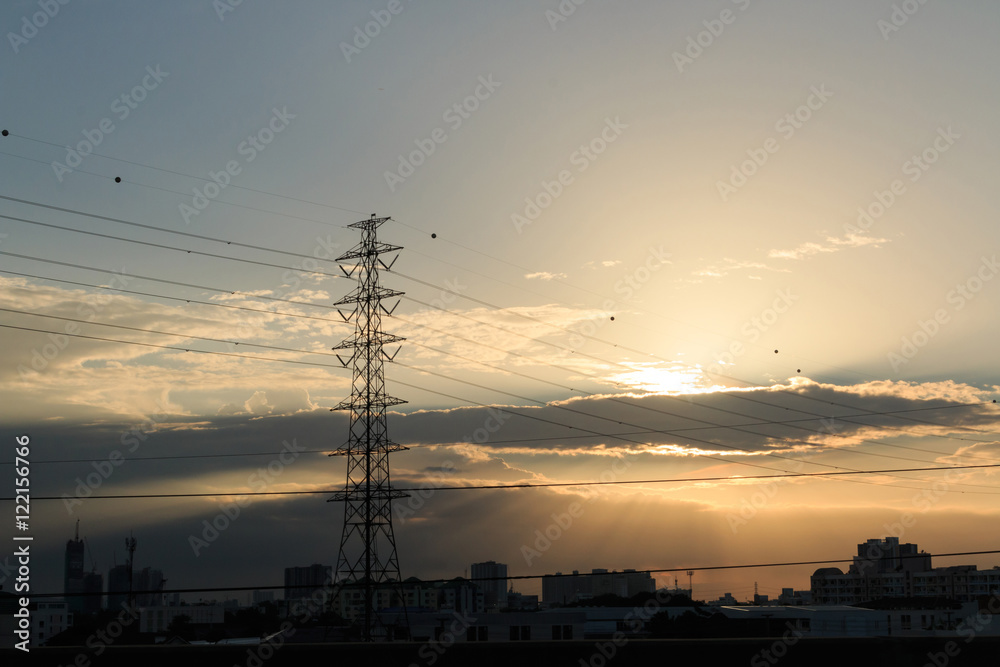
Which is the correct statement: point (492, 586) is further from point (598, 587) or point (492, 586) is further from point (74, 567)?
point (74, 567)

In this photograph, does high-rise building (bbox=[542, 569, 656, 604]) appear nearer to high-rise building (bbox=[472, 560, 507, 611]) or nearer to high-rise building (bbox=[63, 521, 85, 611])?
high-rise building (bbox=[472, 560, 507, 611])

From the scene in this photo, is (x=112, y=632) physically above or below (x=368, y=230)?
below

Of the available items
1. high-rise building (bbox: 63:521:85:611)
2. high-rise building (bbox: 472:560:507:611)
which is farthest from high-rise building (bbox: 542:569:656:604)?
high-rise building (bbox: 63:521:85:611)

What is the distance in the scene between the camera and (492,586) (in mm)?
142500

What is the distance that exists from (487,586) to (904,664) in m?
136

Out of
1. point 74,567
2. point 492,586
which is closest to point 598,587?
point 492,586

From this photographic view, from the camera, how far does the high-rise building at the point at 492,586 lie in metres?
115

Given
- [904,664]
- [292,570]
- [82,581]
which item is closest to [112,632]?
[904,664]

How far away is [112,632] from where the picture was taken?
27.0m

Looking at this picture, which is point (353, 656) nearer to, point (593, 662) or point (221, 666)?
point (221, 666)

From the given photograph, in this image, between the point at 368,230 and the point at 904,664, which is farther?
the point at 368,230

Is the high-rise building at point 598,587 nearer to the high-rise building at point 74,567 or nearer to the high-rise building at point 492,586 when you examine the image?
the high-rise building at point 492,586

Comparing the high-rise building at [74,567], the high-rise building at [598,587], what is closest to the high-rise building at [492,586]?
the high-rise building at [598,587]

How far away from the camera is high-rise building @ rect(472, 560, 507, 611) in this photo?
114812 mm
